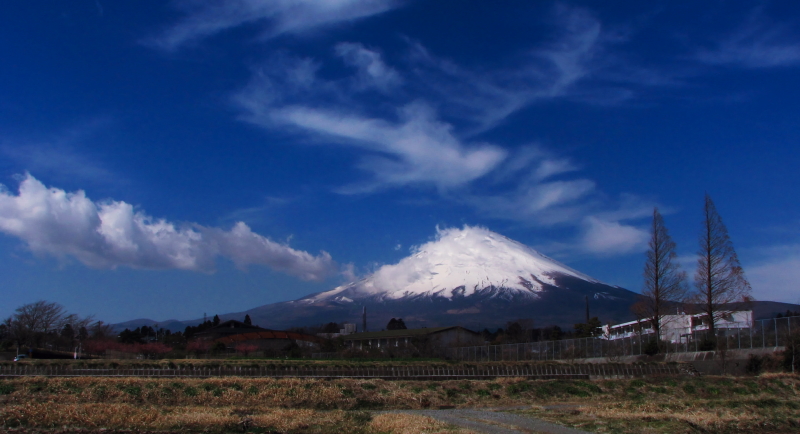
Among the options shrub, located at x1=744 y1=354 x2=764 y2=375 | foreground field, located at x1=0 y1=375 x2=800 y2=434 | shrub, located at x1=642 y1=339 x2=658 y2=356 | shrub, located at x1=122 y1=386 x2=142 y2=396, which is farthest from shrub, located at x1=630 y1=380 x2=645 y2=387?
shrub, located at x1=122 y1=386 x2=142 y2=396

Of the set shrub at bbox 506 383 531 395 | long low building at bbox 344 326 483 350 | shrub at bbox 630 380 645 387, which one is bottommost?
long low building at bbox 344 326 483 350

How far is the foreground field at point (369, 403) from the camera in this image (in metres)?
14.0

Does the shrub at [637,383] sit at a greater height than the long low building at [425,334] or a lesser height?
greater

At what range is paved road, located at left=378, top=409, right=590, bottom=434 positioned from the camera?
14.5 m

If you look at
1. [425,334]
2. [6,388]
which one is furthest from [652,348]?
[425,334]

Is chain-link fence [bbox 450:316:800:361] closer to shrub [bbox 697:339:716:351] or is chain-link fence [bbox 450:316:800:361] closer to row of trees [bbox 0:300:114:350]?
shrub [bbox 697:339:716:351]

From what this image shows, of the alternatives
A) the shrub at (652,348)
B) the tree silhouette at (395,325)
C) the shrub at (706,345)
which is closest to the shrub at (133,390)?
the shrub at (706,345)

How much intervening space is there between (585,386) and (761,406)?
22.8 feet

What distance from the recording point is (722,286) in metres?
37.8

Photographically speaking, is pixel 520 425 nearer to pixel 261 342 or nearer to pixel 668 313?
pixel 668 313

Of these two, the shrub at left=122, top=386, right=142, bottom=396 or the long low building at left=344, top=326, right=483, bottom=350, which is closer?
the shrub at left=122, top=386, right=142, bottom=396

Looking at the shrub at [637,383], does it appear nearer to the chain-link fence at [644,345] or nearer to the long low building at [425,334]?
the chain-link fence at [644,345]

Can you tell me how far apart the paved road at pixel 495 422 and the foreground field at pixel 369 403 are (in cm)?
75

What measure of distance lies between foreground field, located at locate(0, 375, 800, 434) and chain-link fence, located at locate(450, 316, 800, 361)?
7.04m
